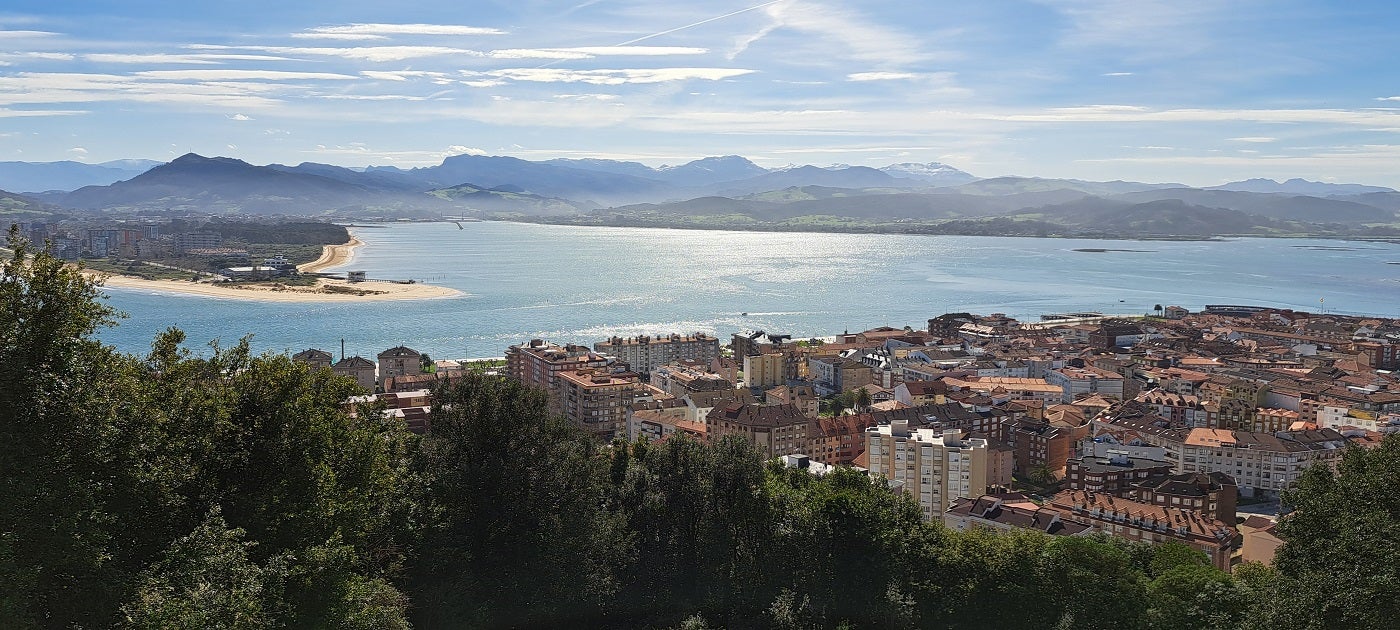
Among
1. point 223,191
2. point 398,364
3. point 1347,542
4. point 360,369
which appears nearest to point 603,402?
point 360,369

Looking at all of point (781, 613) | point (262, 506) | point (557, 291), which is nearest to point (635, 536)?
point (781, 613)

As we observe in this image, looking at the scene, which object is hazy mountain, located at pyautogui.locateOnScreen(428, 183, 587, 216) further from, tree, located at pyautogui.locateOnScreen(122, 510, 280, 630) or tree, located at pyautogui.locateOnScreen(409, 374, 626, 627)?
tree, located at pyautogui.locateOnScreen(122, 510, 280, 630)

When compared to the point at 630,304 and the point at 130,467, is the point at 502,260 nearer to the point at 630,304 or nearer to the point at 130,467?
the point at 630,304

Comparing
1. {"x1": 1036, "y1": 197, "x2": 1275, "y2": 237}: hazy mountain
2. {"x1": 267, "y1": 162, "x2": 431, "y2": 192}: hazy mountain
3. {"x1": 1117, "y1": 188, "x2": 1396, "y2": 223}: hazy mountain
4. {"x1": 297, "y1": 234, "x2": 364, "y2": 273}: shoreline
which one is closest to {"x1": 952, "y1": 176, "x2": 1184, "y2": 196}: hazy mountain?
{"x1": 1117, "y1": 188, "x2": 1396, "y2": 223}: hazy mountain

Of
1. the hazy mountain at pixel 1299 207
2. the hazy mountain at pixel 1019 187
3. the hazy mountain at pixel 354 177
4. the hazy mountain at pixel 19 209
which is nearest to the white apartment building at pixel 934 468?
the hazy mountain at pixel 19 209

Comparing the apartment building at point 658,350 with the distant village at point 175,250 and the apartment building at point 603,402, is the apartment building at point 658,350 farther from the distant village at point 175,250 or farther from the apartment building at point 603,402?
the distant village at point 175,250

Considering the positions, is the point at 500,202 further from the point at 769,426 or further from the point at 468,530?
the point at 468,530
